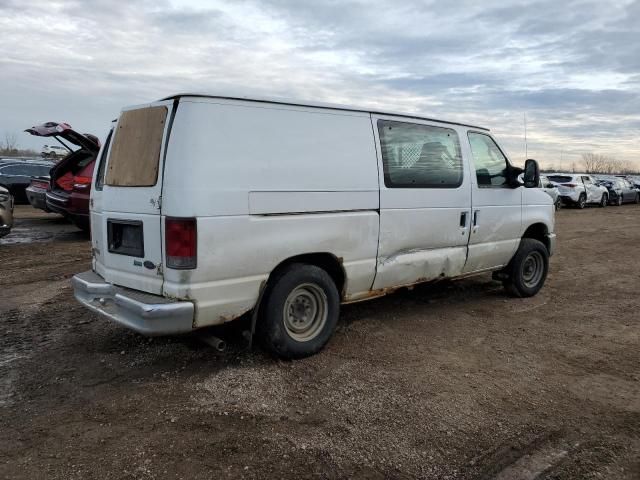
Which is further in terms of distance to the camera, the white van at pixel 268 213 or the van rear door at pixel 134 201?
the van rear door at pixel 134 201

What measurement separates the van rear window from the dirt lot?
5.06 ft

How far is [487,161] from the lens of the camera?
6.27 meters

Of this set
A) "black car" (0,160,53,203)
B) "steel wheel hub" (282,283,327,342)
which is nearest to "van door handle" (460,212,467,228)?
"steel wheel hub" (282,283,327,342)

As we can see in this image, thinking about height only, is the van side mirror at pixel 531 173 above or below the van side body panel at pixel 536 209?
above

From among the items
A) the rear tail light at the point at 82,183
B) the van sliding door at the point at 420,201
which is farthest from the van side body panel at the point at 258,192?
the rear tail light at the point at 82,183

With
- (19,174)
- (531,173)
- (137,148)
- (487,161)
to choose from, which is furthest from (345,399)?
(19,174)

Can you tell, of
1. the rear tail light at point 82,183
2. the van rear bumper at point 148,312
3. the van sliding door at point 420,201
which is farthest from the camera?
the rear tail light at point 82,183

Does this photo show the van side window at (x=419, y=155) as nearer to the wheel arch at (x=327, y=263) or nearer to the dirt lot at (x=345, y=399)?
the wheel arch at (x=327, y=263)

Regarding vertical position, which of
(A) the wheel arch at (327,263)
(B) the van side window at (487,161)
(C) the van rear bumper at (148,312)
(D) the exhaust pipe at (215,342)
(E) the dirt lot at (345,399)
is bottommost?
(E) the dirt lot at (345,399)

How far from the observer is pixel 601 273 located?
9.09m

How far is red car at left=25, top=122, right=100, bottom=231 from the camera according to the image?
33.9 feet

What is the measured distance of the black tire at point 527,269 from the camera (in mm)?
6883

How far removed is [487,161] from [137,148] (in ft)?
12.8

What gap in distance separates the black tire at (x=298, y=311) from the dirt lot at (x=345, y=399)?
172 millimetres
